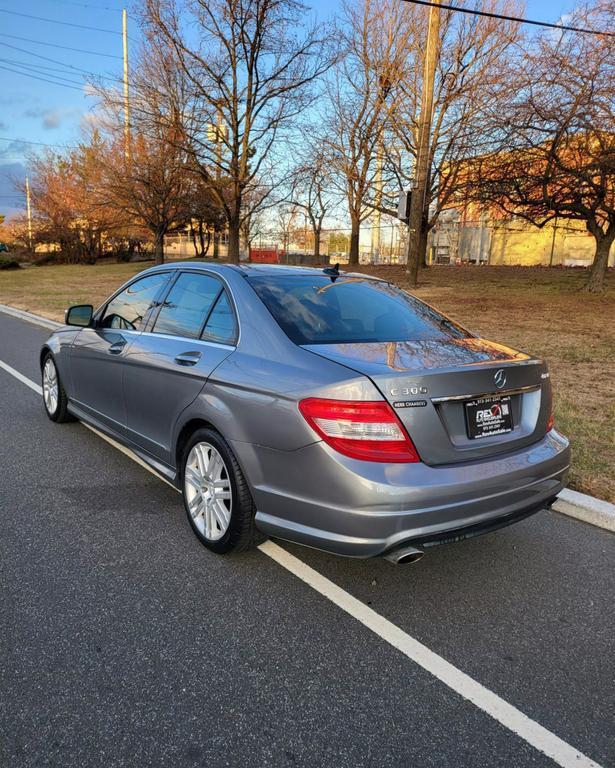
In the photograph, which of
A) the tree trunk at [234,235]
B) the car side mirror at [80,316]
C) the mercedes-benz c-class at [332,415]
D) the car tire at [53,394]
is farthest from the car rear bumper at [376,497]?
the tree trunk at [234,235]

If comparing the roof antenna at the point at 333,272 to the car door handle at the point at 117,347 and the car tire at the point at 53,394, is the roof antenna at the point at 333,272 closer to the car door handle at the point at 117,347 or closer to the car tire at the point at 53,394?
the car door handle at the point at 117,347

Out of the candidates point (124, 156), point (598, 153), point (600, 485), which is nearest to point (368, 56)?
point (124, 156)

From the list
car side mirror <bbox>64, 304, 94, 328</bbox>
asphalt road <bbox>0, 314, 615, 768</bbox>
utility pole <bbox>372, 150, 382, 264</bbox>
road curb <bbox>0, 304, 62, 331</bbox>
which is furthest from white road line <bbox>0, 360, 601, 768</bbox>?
utility pole <bbox>372, 150, 382, 264</bbox>

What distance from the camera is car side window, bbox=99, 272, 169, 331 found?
4.34 meters

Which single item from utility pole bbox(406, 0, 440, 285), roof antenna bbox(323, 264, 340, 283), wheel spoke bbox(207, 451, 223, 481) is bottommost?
wheel spoke bbox(207, 451, 223, 481)

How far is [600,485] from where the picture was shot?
4.25 meters

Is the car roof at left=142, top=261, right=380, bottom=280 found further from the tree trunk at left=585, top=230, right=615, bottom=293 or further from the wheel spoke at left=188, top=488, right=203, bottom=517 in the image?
the tree trunk at left=585, top=230, right=615, bottom=293

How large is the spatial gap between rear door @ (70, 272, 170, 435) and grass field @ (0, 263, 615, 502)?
3.39 meters

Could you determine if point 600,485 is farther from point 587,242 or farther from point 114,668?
point 587,242

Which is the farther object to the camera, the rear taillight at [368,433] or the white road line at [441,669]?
the rear taillight at [368,433]

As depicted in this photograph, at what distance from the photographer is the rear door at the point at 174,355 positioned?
3.42 meters

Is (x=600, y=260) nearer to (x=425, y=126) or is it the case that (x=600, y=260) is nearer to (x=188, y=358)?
(x=425, y=126)

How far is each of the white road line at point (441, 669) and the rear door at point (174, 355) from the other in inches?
40.1

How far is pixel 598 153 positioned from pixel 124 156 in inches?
745
